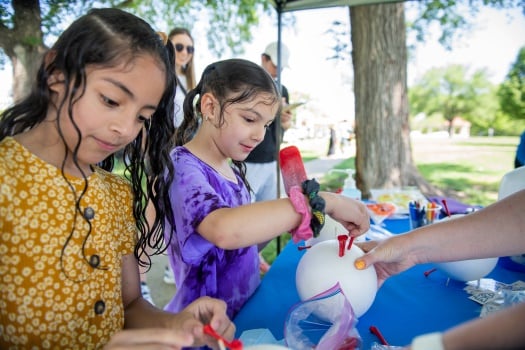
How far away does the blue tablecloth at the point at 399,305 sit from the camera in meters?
0.78

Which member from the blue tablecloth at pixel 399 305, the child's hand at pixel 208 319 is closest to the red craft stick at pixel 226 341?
the child's hand at pixel 208 319

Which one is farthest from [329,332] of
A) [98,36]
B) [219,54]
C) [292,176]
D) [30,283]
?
[219,54]

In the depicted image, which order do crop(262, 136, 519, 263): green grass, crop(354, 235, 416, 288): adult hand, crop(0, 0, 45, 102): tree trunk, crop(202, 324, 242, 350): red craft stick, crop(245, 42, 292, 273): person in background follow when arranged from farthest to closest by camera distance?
crop(262, 136, 519, 263): green grass, crop(245, 42, 292, 273): person in background, crop(354, 235, 416, 288): adult hand, crop(0, 0, 45, 102): tree trunk, crop(202, 324, 242, 350): red craft stick

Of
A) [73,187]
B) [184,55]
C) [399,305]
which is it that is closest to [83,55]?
[73,187]

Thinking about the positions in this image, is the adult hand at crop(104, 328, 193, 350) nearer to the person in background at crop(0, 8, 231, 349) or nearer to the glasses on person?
the person in background at crop(0, 8, 231, 349)

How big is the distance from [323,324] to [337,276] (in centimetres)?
10

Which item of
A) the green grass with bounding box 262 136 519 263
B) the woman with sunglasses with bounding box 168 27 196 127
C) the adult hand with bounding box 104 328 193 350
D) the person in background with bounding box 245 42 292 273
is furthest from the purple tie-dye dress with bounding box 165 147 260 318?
the green grass with bounding box 262 136 519 263

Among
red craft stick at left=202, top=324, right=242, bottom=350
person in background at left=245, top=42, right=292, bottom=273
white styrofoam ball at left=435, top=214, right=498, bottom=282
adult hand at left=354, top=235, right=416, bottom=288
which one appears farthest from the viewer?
person in background at left=245, top=42, right=292, bottom=273

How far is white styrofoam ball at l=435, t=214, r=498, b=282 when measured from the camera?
0.92 m

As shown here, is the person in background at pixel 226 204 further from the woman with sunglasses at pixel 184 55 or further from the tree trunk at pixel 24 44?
the woman with sunglasses at pixel 184 55

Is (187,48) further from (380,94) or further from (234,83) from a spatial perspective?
(380,94)

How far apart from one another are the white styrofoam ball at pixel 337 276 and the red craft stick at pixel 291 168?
0.17 m

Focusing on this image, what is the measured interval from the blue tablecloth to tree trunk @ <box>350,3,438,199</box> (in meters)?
2.47

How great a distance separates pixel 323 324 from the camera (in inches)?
26.2
